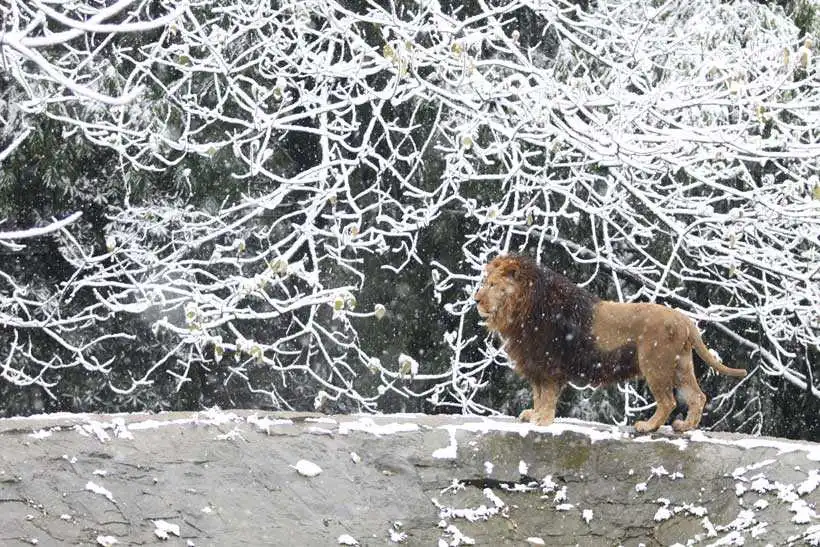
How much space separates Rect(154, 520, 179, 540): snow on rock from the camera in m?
4.64

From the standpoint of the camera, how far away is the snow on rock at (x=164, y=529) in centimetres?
464

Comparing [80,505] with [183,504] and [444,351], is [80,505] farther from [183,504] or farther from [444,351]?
[444,351]

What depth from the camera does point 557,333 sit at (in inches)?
214

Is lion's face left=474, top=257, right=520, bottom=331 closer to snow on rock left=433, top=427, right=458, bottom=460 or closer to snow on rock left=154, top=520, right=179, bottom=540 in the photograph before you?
snow on rock left=433, top=427, right=458, bottom=460

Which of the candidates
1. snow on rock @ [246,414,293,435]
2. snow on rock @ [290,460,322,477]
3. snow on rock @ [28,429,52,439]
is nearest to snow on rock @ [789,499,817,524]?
snow on rock @ [290,460,322,477]

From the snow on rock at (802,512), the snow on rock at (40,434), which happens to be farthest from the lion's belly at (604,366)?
the snow on rock at (40,434)

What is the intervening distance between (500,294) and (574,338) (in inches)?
15.9

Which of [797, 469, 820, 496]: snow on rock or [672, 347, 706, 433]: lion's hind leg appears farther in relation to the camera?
[672, 347, 706, 433]: lion's hind leg

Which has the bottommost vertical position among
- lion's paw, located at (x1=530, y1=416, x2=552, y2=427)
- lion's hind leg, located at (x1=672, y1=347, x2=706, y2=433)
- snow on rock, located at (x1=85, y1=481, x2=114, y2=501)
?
snow on rock, located at (x1=85, y1=481, x2=114, y2=501)

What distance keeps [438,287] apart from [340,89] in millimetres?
1620

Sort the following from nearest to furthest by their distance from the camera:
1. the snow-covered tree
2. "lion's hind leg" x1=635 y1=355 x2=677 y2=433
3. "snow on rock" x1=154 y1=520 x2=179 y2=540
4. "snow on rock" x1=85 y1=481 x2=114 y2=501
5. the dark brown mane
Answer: "snow on rock" x1=154 y1=520 x2=179 y2=540 < "snow on rock" x1=85 y1=481 x2=114 y2=501 < "lion's hind leg" x1=635 y1=355 x2=677 y2=433 < the dark brown mane < the snow-covered tree

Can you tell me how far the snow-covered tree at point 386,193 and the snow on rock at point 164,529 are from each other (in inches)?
96.6

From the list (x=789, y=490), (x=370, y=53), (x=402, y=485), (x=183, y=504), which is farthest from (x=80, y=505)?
(x=370, y=53)

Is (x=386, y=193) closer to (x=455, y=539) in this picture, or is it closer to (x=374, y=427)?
(x=374, y=427)
